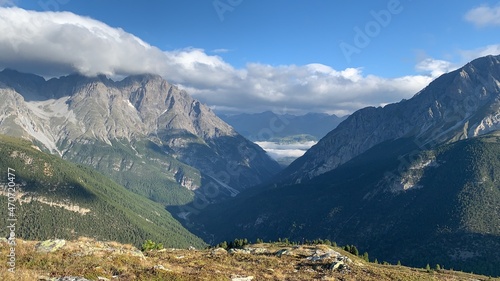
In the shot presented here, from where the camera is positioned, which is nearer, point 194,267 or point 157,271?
point 157,271

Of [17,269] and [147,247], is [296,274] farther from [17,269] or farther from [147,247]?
[147,247]

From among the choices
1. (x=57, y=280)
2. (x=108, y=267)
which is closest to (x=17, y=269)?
(x=57, y=280)

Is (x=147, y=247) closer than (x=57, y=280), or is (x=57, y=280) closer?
(x=57, y=280)

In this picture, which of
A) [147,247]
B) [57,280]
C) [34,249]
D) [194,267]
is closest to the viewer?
[57,280]

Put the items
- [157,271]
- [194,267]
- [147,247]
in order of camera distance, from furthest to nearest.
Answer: [147,247]
[194,267]
[157,271]

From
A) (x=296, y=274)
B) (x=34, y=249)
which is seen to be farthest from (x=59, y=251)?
(x=296, y=274)

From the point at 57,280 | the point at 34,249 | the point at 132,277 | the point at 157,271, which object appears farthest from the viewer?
the point at 34,249

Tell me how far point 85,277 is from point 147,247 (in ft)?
296

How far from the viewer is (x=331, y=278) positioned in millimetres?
57500

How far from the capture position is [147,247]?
126m

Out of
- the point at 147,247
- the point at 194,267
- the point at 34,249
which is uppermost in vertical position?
the point at 34,249

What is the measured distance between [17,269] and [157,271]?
1508cm

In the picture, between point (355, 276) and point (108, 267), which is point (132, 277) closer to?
point (108, 267)

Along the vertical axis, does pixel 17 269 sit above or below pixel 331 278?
above
